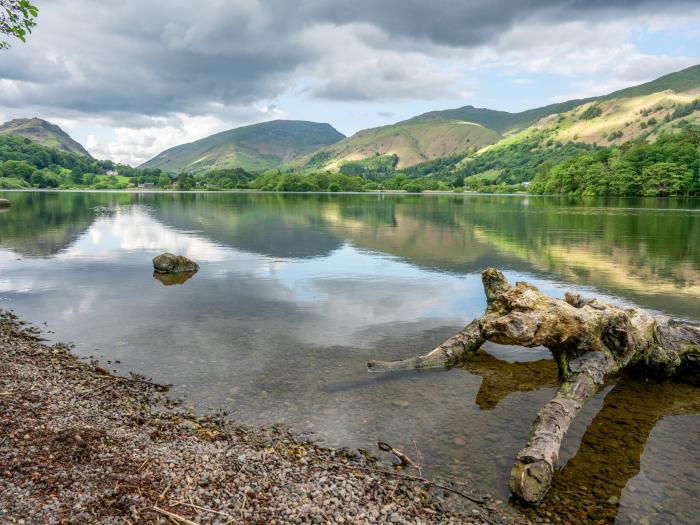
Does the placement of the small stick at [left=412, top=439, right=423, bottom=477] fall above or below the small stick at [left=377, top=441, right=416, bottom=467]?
below

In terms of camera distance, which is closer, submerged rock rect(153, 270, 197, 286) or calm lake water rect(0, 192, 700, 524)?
calm lake water rect(0, 192, 700, 524)

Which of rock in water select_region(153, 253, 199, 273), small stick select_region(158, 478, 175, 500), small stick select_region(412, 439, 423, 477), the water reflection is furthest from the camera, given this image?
rock in water select_region(153, 253, 199, 273)

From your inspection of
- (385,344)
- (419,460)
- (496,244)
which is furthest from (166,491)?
(496,244)

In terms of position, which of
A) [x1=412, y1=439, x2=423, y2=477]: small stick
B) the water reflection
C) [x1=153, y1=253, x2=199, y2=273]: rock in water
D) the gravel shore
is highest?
[x1=153, y1=253, x2=199, y2=273]: rock in water

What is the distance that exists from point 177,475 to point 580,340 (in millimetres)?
12187

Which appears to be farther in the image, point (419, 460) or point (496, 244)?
point (496, 244)

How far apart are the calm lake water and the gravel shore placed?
1.15 m

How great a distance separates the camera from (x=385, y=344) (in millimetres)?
19844

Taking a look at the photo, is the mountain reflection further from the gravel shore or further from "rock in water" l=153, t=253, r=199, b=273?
the gravel shore

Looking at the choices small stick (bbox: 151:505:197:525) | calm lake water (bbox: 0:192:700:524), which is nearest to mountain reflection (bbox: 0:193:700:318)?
calm lake water (bbox: 0:192:700:524)

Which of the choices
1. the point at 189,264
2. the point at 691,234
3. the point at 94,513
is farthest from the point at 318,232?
the point at 94,513

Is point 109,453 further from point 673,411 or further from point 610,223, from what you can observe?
point 610,223

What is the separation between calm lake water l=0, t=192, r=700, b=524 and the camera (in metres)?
11.4

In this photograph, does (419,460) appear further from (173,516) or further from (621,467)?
(173,516)
